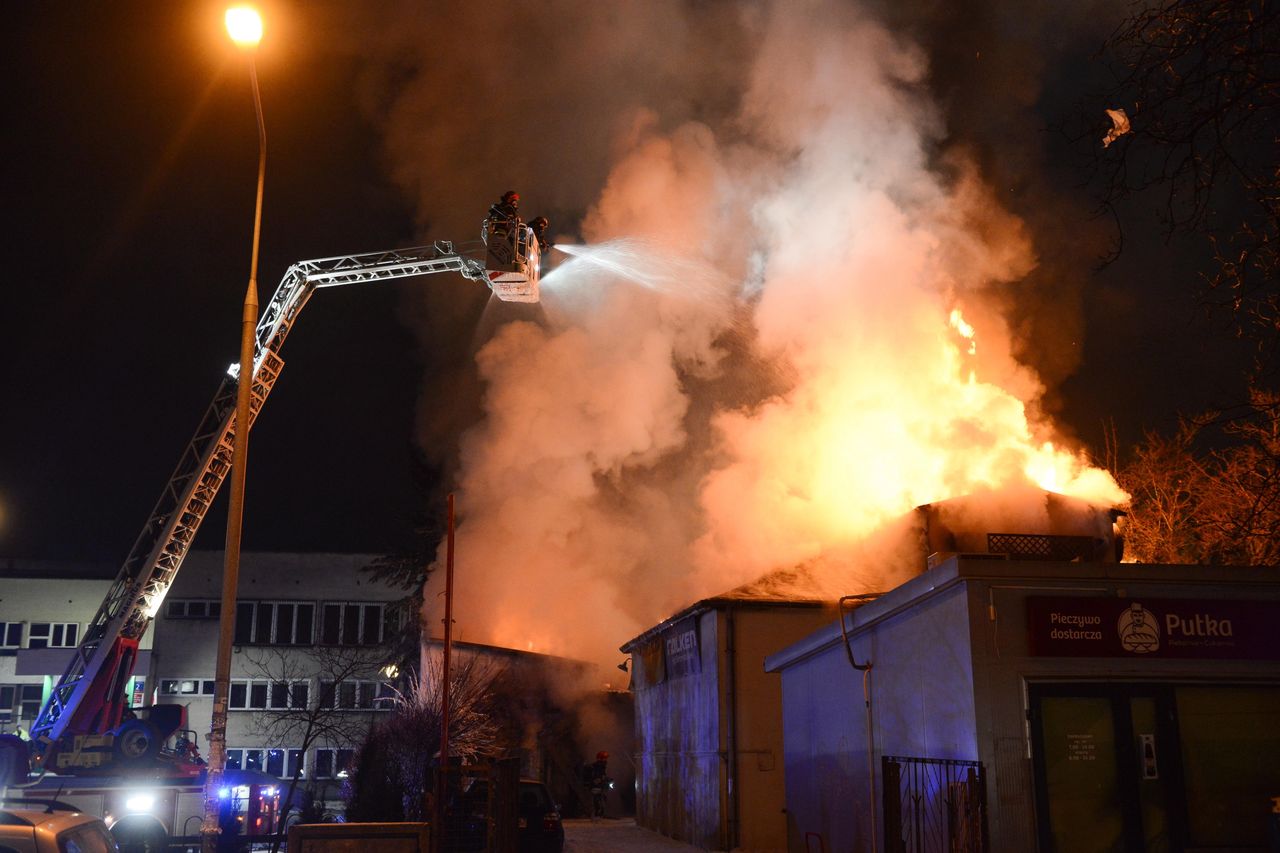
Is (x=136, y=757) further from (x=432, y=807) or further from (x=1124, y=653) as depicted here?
(x=1124, y=653)

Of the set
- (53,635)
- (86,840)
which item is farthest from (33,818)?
(53,635)

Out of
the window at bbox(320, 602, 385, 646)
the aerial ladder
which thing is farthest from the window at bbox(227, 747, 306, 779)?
the aerial ladder

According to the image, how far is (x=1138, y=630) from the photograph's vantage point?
34.2 ft

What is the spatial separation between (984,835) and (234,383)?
19.4 metres

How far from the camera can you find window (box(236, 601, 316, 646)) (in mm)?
43500

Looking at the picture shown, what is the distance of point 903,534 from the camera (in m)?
24.0

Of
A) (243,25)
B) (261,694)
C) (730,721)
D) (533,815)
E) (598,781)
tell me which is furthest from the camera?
(261,694)

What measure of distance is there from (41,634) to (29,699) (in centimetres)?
261

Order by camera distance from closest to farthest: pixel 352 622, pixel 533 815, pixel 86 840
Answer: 1. pixel 86 840
2. pixel 533 815
3. pixel 352 622

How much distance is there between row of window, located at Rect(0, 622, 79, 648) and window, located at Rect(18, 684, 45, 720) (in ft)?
5.50

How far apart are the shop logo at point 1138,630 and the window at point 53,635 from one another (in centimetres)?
4312

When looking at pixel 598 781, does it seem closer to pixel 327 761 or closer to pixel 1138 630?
pixel 327 761

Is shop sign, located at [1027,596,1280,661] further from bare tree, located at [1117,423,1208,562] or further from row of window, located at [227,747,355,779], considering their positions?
row of window, located at [227,747,355,779]

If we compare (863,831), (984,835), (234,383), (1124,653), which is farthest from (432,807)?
(234,383)
